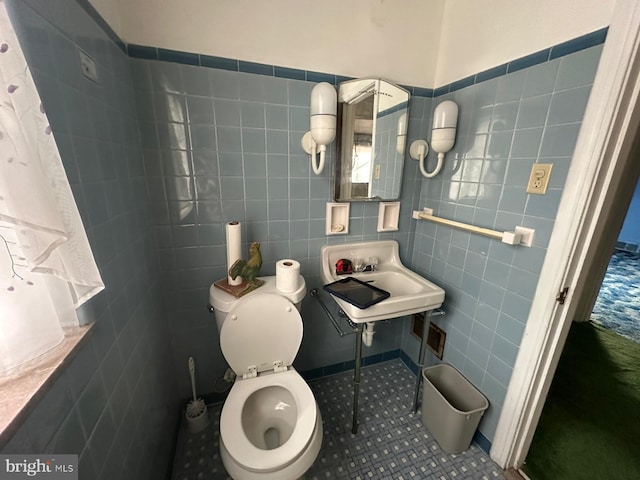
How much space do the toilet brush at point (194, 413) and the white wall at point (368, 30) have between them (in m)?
1.53

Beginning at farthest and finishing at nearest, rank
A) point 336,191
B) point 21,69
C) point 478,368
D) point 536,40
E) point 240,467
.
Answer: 1. point 336,191
2. point 478,368
3. point 536,40
4. point 240,467
5. point 21,69

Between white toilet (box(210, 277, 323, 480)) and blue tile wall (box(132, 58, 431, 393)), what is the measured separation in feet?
0.83

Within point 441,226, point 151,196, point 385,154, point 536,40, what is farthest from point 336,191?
point 536,40

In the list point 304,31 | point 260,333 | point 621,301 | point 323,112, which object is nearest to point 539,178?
point 323,112

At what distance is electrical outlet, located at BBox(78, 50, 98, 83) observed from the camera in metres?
0.71

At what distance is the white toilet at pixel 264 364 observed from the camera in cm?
111

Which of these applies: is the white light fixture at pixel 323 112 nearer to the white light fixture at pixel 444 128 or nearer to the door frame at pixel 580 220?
the white light fixture at pixel 444 128

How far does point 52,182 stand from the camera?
1.66 feet

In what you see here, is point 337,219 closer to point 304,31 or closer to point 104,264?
point 304,31

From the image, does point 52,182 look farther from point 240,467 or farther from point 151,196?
point 240,467

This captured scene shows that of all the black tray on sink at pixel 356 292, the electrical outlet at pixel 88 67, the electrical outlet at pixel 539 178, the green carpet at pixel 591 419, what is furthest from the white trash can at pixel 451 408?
the electrical outlet at pixel 88 67

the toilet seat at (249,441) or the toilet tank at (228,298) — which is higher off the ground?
the toilet tank at (228,298)

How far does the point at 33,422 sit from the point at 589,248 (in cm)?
158

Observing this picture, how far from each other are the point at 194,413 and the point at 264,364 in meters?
0.54
